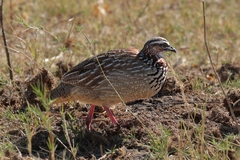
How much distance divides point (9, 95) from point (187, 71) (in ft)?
9.35

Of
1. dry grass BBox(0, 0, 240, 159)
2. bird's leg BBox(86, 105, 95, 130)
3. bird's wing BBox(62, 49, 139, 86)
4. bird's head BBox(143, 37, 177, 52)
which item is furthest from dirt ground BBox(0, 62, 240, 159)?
dry grass BBox(0, 0, 240, 159)

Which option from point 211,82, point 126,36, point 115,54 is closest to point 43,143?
point 115,54

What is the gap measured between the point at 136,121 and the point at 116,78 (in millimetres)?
587

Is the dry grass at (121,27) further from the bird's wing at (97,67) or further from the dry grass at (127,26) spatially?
the bird's wing at (97,67)

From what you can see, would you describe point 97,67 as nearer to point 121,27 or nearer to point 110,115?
point 110,115

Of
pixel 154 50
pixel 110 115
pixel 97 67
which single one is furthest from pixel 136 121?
pixel 154 50

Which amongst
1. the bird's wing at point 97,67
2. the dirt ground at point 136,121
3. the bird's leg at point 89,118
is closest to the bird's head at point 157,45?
the bird's wing at point 97,67

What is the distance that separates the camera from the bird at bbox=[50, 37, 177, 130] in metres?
7.34

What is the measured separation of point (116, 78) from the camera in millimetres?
7344

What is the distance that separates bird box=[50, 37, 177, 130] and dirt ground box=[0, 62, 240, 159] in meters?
0.29

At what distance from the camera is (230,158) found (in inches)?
248

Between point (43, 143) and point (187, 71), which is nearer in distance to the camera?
point (43, 143)

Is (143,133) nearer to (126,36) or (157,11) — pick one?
(126,36)

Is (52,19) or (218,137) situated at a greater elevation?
(52,19)
